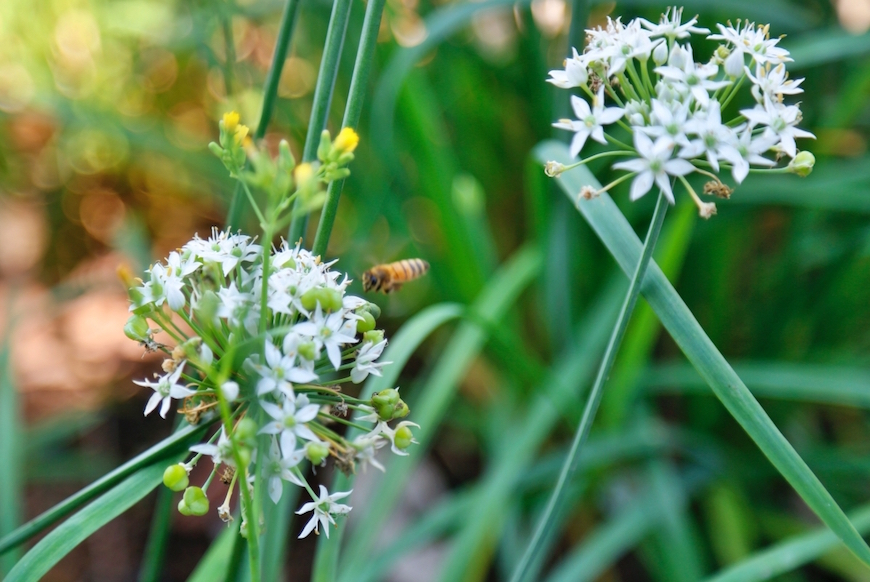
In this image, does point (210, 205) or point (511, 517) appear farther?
point (210, 205)

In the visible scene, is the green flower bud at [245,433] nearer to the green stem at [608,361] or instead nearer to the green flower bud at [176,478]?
the green flower bud at [176,478]

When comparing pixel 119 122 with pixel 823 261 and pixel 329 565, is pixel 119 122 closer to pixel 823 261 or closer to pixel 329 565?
pixel 329 565

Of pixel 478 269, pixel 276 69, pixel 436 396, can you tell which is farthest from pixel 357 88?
pixel 478 269

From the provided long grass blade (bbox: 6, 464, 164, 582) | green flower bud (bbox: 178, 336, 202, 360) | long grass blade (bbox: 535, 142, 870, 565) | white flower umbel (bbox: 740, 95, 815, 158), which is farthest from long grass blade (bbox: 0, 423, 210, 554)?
white flower umbel (bbox: 740, 95, 815, 158)

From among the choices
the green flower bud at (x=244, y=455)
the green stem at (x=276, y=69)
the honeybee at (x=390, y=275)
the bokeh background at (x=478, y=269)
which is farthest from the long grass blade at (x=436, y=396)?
the green flower bud at (x=244, y=455)

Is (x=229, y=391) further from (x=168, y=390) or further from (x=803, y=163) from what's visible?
(x=803, y=163)

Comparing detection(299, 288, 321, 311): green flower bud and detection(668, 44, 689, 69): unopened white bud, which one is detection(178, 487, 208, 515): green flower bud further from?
Result: detection(668, 44, 689, 69): unopened white bud

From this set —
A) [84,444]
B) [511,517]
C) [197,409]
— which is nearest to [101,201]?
[84,444]
